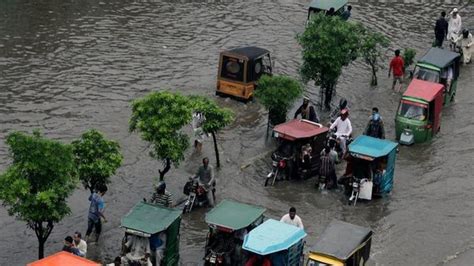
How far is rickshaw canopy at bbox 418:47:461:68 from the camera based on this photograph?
30.8 m

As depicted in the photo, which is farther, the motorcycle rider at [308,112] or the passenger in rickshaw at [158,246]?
the motorcycle rider at [308,112]

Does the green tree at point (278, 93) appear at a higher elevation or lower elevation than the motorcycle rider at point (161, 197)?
higher

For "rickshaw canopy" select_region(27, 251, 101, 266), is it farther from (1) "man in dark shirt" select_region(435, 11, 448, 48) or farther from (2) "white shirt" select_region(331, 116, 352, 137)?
(1) "man in dark shirt" select_region(435, 11, 448, 48)

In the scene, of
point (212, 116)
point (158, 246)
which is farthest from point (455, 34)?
point (158, 246)

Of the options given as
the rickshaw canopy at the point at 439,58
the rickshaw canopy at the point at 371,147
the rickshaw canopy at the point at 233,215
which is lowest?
the rickshaw canopy at the point at 233,215

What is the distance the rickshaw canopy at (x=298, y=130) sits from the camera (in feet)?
80.3

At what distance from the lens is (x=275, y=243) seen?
1845cm

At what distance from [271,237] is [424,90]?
11405 mm

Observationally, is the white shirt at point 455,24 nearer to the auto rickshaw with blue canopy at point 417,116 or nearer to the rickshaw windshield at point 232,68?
the auto rickshaw with blue canopy at point 417,116

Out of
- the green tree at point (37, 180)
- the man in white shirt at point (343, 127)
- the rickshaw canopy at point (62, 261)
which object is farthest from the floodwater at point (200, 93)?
the rickshaw canopy at point (62, 261)

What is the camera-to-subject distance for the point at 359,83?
33344 millimetres

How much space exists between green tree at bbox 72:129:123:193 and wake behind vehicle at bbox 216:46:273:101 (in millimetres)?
10201

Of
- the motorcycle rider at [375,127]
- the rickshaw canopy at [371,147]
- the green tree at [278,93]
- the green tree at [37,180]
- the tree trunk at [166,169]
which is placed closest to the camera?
the green tree at [37,180]

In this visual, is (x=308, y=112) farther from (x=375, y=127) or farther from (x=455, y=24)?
(x=455, y=24)
